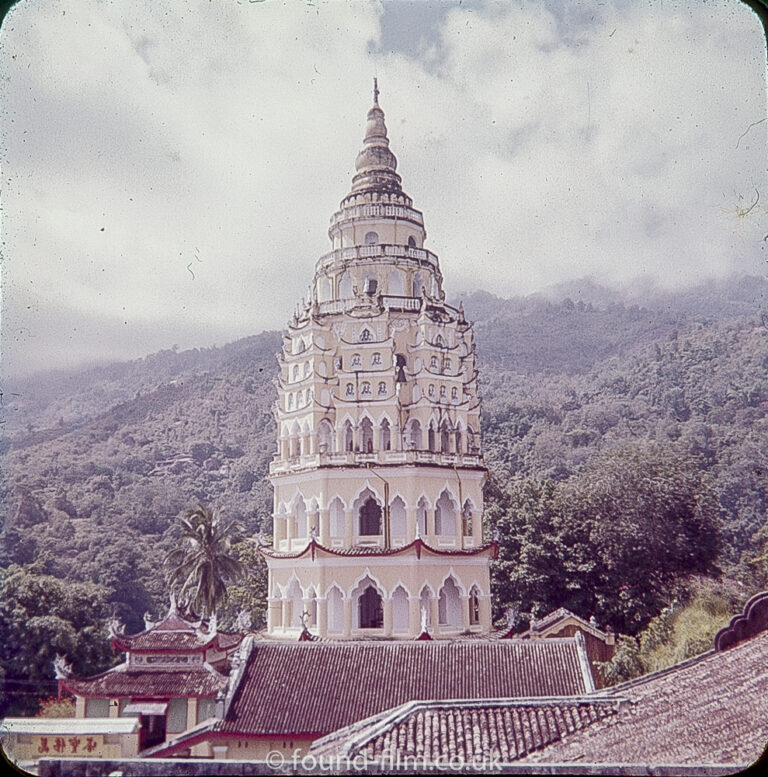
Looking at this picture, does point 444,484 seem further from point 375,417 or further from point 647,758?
point 647,758

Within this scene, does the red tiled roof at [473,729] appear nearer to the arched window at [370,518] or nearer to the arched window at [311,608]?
the arched window at [311,608]

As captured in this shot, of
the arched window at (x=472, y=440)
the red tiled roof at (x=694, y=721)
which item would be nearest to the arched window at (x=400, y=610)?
the arched window at (x=472, y=440)

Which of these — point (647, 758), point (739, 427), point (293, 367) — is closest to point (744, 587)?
point (739, 427)

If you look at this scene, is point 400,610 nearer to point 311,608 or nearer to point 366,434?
point 311,608

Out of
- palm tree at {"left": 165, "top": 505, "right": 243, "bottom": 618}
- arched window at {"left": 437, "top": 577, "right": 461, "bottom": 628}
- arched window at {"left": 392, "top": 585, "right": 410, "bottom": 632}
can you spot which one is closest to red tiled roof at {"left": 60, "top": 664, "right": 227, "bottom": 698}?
arched window at {"left": 392, "top": 585, "right": 410, "bottom": 632}

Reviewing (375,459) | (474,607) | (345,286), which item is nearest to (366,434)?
(375,459)
